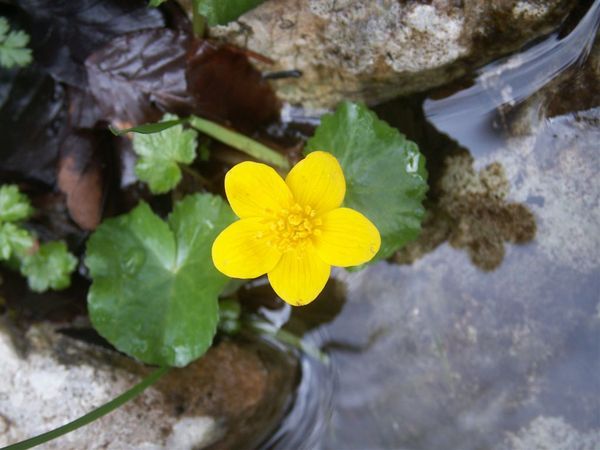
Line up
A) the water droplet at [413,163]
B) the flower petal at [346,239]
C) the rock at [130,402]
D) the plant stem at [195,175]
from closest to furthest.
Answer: the flower petal at [346,239]
the water droplet at [413,163]
the rock at [130,402]
the plant stem at [195,175]

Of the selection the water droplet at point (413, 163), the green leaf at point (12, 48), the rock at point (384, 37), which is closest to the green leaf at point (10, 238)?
the green leaf at point (12, 48)

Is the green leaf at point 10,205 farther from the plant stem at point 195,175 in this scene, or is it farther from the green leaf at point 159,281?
the plant stem at point 195,175

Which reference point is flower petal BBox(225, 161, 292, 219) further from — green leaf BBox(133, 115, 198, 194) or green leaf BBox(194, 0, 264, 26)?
green leaf BBox(133, 115, 198, 194)

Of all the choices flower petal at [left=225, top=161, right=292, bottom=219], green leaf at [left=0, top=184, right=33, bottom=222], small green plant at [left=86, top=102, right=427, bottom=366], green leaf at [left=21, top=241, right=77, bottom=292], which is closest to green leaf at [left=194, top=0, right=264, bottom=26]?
small green plant at [left=86, top=102, right=427, bottom=366]

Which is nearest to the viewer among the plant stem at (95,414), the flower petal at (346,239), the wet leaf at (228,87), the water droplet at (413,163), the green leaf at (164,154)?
the flower petal at (346,239)

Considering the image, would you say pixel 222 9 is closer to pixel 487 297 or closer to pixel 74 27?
pixel 74 27

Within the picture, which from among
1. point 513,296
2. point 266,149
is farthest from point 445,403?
point 266,149

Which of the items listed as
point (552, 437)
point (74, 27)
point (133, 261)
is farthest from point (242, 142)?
point (552, 437)
